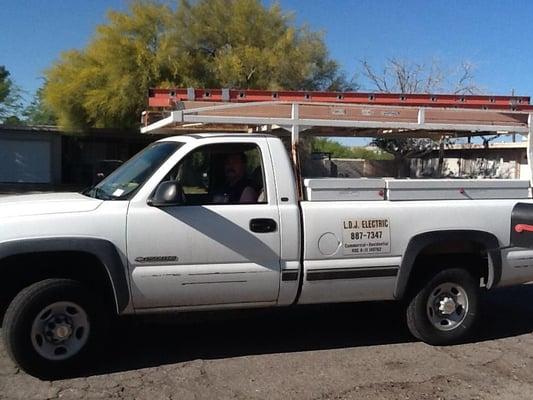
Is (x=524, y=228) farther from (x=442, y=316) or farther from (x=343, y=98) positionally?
(x=343, y=98)

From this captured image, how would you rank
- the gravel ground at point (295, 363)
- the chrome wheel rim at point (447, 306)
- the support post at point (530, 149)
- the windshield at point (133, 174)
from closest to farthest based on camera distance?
the gravel ground at point (295, 363), the windshield at point (133, 174), the chrome wheel rim at point (447, 306), the support post at point (530, 149)

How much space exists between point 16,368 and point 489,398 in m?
3.65

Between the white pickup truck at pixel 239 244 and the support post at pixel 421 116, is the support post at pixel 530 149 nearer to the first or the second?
the white pickup truck at pixel 239 244

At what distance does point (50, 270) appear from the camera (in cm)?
496

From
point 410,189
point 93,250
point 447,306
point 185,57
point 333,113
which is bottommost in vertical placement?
point 447,306

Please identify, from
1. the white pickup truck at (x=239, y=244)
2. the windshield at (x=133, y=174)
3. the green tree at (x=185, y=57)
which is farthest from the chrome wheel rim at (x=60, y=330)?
the green tree at (x=185, y=57)

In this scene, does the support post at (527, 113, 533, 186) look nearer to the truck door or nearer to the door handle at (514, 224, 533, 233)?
the door handle at (514, 224, 533, 233)

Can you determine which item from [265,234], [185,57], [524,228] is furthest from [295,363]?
[185,57]

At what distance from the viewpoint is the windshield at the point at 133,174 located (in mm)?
5207

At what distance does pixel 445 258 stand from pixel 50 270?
354cm

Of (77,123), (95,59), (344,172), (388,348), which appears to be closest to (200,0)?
(95,59)

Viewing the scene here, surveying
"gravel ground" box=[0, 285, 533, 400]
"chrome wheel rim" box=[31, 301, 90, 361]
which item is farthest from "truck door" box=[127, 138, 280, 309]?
"gravel ground" box=[0, 285, 533, 400]

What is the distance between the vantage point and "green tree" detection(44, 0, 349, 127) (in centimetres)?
2889

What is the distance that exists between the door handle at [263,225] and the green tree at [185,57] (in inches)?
921
